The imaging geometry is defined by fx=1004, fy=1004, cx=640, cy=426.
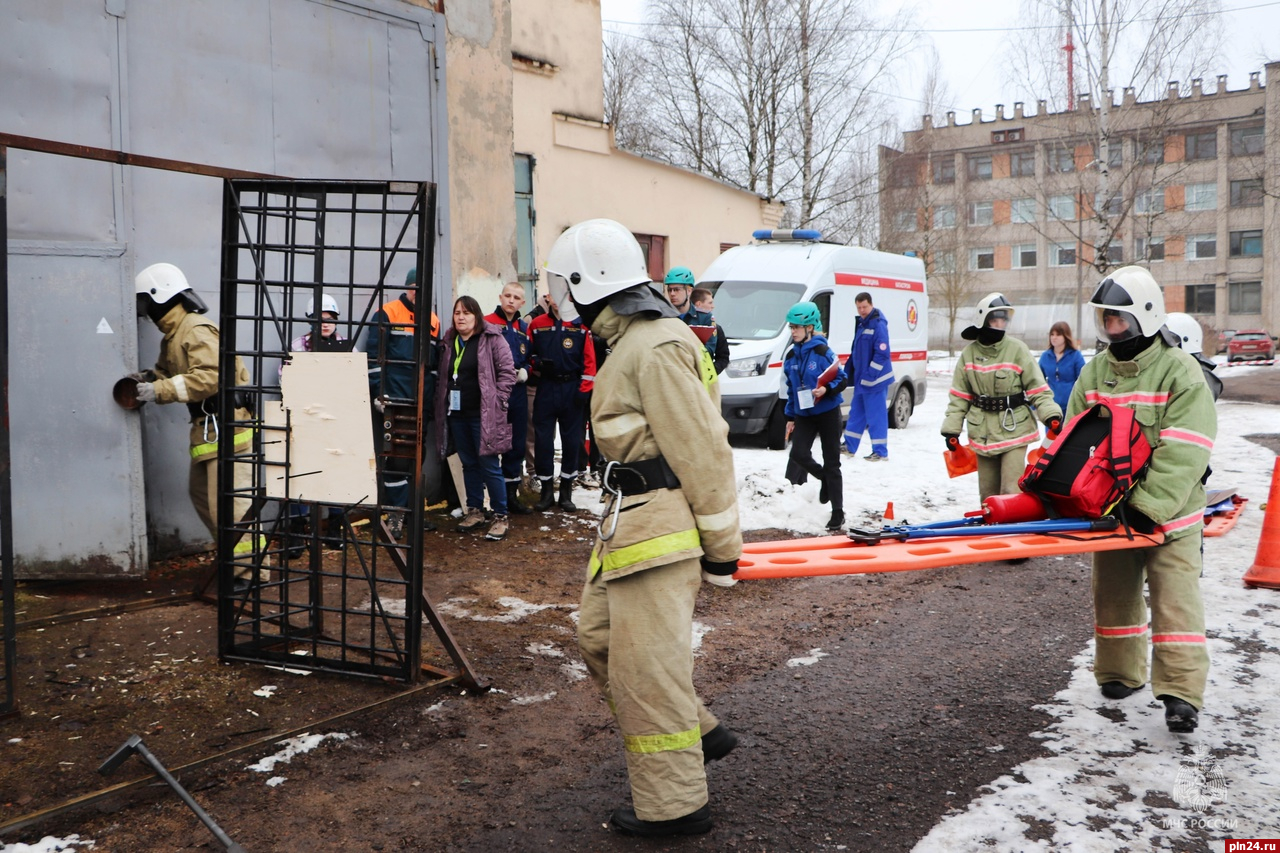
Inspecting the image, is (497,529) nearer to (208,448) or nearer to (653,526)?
(208,448)

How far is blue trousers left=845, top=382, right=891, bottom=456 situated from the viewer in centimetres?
1259

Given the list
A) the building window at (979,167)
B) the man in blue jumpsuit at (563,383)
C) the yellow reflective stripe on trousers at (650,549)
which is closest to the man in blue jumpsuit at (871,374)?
the man in blue jumpsuit at (563,383)

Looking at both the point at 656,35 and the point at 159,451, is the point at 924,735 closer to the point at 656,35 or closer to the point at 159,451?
the point at 159,451

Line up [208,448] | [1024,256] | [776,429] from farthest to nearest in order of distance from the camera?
[1024,256] → [776,429] → [208,448]

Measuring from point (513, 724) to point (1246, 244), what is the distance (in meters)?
57.8

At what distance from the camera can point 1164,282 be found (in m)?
53.6

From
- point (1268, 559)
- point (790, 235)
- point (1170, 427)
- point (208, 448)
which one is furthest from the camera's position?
point (790, 235)

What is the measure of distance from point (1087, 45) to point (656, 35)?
12409 mm

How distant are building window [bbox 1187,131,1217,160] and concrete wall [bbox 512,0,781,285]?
45.0 metres

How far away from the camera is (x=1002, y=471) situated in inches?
319

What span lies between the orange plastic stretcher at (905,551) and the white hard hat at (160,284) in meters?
4.21

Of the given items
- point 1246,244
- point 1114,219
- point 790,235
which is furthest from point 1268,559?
point 1246,244

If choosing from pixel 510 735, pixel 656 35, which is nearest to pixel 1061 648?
pixel 510 735

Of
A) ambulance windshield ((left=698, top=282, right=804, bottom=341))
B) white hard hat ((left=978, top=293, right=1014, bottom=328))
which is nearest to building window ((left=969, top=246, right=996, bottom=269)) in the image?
ambulance windshield ((left=698, top=282, right=804, bottom=341))
